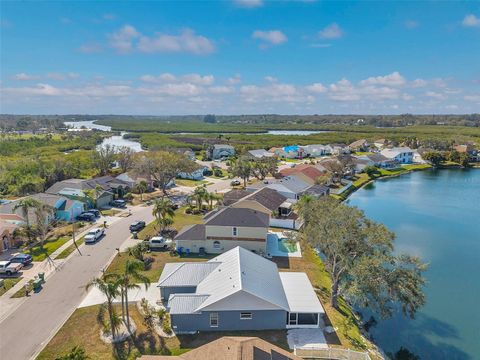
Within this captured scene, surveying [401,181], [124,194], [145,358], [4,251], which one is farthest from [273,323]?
[401,181]

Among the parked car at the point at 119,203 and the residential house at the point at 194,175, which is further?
the residential house at the point at 194,175

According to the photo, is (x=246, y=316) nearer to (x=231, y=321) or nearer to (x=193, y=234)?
(x=231, y=321)

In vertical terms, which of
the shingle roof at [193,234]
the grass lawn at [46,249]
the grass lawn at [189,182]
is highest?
the shingle roof at [193,234]

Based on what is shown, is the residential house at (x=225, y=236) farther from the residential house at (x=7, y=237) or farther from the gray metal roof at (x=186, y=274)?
the residential house at (x=7, y=237)

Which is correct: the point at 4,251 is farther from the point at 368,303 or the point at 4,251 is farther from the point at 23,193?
the point at 368,303

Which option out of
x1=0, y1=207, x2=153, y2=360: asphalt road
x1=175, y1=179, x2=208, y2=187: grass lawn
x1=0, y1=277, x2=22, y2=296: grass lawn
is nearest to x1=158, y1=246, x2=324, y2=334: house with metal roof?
x1=0, y1=207, x2=153, y2=360: asphalt road

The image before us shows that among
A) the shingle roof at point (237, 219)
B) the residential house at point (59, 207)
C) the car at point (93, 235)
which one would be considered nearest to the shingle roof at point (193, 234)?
the shingle roof at point (237, 219)

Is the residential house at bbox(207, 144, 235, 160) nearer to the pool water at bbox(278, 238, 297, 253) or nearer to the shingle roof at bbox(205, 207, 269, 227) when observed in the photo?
the pool water at bbox(278, 238, 297, 253)
